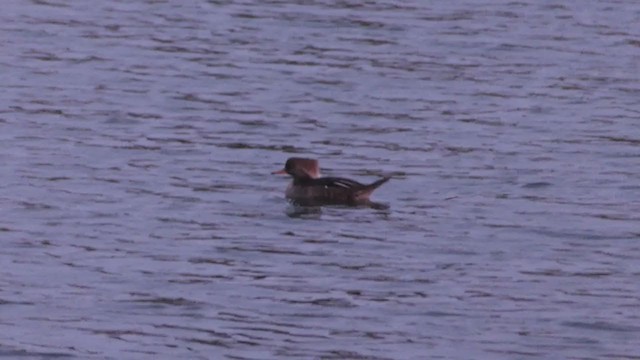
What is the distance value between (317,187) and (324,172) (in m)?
1.21

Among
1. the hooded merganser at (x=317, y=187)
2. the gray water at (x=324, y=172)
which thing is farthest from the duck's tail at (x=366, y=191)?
the gray water at (x=324, y=172)

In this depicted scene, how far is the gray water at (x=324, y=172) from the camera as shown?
12586mm

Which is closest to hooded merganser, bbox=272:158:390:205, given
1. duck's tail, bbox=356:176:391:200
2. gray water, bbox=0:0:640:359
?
duck's tail, bbox=356:176:391:200

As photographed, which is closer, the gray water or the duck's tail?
the gray water

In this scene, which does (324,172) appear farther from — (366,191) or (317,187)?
(366,191)

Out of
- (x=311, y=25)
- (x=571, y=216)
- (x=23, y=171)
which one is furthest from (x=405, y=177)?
(x=311, y=25)

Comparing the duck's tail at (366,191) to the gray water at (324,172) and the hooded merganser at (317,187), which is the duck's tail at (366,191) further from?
the gray water at (324,172)

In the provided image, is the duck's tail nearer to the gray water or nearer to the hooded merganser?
the hooded merganser

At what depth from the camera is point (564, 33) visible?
2600 cm

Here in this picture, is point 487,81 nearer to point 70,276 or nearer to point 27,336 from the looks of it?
point 70,276

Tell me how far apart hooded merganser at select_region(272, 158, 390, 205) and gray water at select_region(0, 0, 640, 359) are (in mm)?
190

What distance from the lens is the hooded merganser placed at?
55.4 ft

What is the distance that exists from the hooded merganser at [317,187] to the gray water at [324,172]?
7.5 inches

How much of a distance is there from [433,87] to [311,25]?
159 inches
